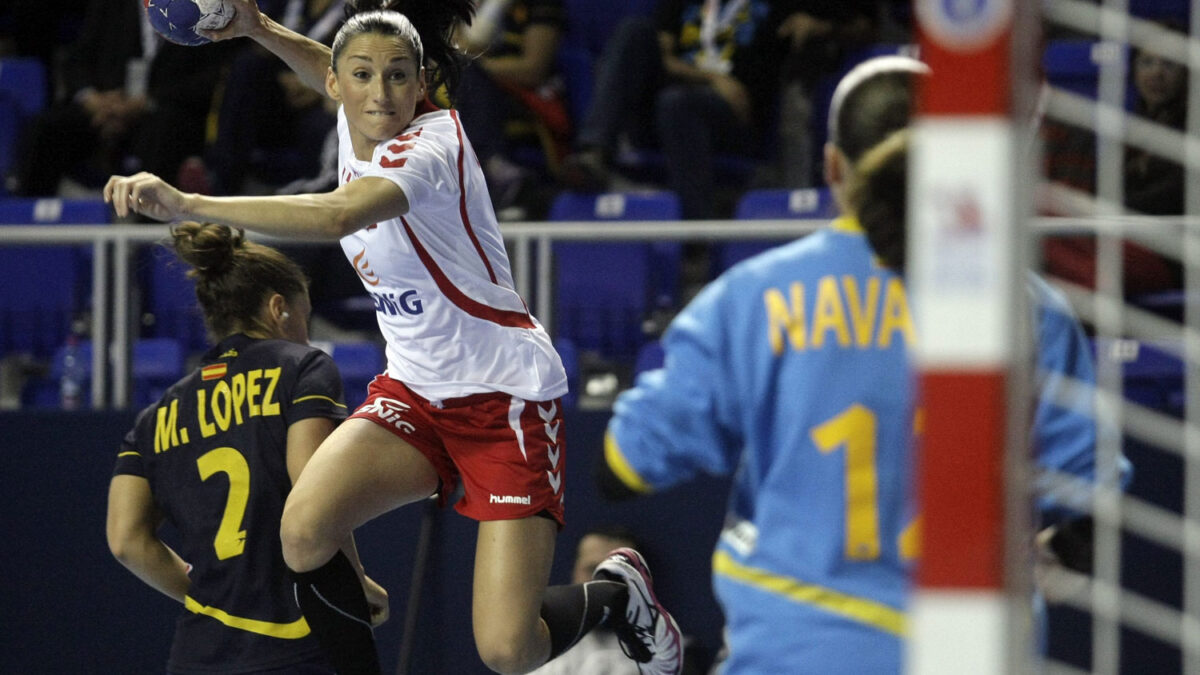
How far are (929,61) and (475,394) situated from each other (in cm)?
256

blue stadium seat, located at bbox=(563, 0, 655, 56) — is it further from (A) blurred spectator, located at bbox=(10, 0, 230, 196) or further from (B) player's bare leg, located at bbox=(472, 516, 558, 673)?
(B) player's bare leg, located at bbox=(472, 516, 558, 673)

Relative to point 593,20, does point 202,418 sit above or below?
below

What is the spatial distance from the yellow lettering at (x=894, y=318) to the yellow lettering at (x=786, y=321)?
13cm

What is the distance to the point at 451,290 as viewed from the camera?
4066 millimetres

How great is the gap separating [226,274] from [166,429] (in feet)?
1.50

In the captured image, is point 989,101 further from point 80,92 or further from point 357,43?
point 80,92

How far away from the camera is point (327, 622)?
13.2ft

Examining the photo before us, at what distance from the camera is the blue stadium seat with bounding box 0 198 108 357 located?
6.46m

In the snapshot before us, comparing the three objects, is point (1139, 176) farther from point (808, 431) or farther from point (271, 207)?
point (808, 431)

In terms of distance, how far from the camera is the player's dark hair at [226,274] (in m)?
4.26

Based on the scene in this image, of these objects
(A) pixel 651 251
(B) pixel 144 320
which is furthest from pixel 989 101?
(B) pixel 144 320

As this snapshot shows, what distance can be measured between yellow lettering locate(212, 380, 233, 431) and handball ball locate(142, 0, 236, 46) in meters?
0.96

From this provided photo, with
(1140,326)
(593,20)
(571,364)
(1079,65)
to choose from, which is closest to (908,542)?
(1140,326)

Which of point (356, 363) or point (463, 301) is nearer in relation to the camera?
point (463, 301)
